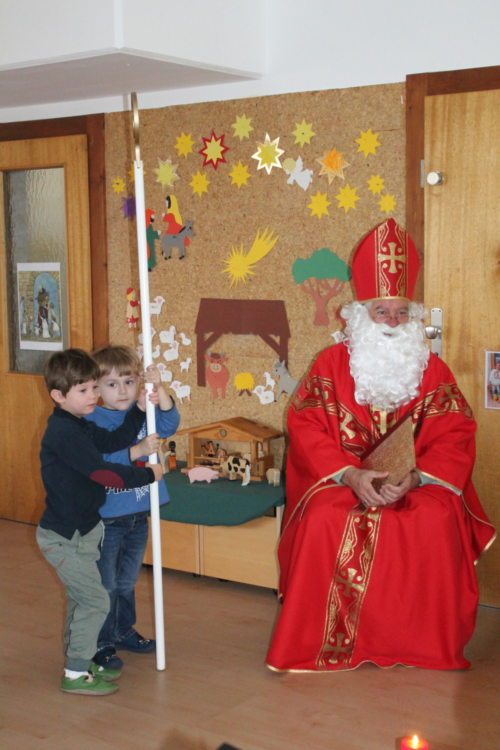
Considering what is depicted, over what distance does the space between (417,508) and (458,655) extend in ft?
1.72

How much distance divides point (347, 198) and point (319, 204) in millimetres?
144

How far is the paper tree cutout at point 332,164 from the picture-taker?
4082 mm

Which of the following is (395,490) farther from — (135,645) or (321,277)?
(321,277)

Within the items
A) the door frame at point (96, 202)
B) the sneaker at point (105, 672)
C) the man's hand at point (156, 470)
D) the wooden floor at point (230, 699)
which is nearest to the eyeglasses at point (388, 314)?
the man's hand at point (156, 470)

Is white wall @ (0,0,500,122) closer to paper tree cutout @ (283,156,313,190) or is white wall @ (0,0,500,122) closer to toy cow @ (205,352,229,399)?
paper tree cutout @ (283,156,313,190)

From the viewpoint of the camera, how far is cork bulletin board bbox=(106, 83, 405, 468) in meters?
4.06

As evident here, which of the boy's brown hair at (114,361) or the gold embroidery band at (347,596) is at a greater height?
the boy's brown hair at (114,361)

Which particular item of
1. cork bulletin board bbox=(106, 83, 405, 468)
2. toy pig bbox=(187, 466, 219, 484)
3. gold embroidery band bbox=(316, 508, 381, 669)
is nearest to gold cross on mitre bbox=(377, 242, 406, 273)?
cork bulletin board bbox=(106, 83, 405, 468)

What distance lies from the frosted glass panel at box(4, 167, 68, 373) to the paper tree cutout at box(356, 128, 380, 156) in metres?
1.79

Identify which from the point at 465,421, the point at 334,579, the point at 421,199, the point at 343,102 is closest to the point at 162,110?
the point at 343,102

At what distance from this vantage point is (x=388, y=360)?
11.8 feet

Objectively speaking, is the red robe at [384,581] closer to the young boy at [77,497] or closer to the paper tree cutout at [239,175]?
the young boy at [77,497]

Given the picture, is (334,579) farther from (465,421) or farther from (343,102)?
(343,102)

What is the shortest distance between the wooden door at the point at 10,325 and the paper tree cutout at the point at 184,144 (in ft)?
1.97
